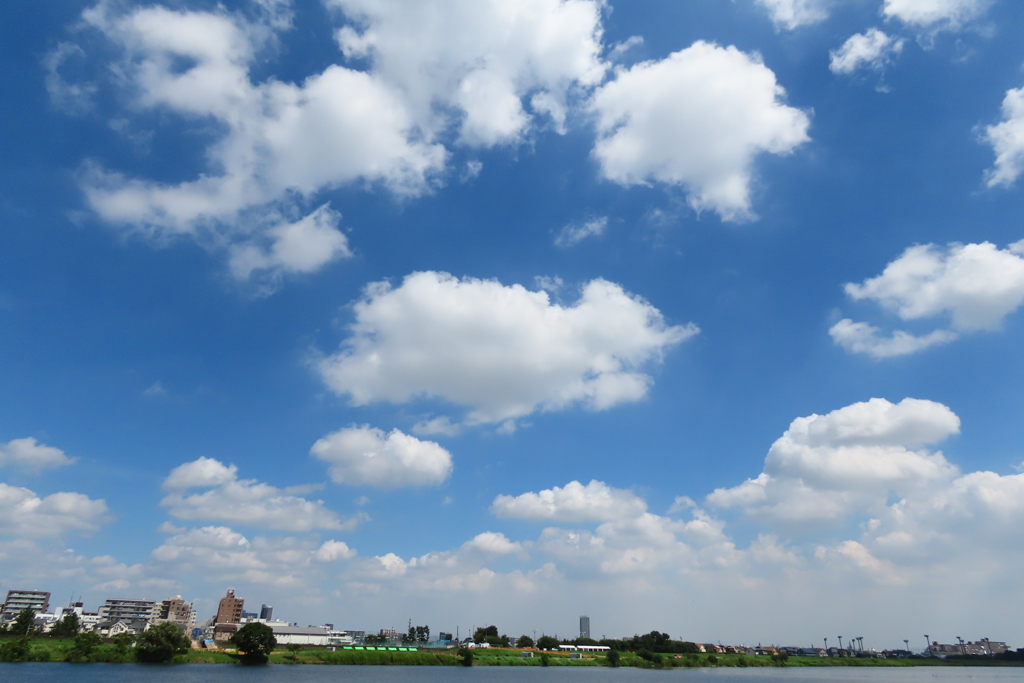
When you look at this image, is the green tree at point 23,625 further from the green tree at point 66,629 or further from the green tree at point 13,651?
the green tree at point 13,651

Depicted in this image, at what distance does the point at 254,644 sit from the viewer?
129 m

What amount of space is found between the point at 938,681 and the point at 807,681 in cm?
5297

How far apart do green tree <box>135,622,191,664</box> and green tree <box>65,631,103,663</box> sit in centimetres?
777

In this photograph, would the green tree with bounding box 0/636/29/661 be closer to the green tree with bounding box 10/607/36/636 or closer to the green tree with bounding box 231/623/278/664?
the green tree with bounding box 231/623/278/664

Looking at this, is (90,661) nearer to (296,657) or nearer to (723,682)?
(296,657)

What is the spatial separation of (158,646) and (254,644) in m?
19.1

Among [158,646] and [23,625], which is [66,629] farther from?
[158,646]

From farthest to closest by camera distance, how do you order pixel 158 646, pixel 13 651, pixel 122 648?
Answer: 1. pixel 122 648
2. pixel 158 646
3. pixel 13 651

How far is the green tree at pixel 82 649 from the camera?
376ft

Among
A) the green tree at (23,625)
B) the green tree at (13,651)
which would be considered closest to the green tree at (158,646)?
the green tree at (13,651)

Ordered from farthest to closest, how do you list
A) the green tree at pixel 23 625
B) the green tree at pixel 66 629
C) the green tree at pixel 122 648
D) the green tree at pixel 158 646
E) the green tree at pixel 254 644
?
the green tree at pixel 66 629, the green tree at pixel 23 625, the green tree at pixel 254 644, the green tree at pixel 122 648, the green tree at pixel 158 646

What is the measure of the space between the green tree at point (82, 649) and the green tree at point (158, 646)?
7.77 m

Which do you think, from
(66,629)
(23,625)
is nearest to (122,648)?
(23,625)

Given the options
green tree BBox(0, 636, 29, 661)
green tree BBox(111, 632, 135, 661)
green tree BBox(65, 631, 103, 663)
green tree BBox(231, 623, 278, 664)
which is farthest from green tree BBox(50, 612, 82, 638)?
green tree BBox(231, 623, 278, 664)
